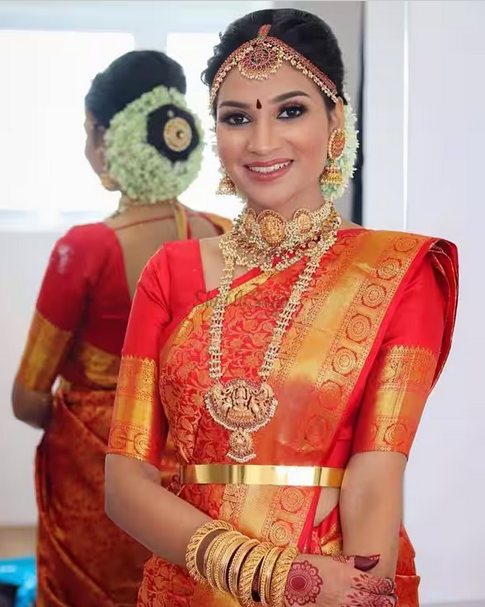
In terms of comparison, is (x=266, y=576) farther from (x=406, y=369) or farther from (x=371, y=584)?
(x=406, y=369)

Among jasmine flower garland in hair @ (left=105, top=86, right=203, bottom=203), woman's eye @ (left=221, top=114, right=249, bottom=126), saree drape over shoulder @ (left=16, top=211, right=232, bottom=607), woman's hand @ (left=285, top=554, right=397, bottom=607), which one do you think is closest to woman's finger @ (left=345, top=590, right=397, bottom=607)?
woman's hand @ (left=285, top=554, right=397, bottom=607)

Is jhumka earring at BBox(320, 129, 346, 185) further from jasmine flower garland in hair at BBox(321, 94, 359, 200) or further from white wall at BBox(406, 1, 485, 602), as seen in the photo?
white wall at BBox(406, 1, 485, 602)

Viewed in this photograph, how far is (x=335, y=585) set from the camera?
146 cm

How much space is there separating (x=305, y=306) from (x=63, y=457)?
142cm

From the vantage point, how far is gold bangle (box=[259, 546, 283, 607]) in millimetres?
1467

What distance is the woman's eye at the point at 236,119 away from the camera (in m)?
1.75

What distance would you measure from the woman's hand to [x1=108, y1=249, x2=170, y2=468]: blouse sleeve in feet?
1.18

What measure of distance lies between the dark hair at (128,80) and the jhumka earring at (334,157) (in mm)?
1211

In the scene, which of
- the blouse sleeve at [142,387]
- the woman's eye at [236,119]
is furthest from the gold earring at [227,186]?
the blouse sleeve at [142,387]

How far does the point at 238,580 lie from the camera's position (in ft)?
4.89

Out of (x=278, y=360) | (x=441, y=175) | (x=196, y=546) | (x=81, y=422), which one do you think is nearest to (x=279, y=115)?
(x=278, y=360)

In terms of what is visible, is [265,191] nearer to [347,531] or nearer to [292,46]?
[292,46]

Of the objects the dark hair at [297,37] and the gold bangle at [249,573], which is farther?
the dark hair at [297,37]

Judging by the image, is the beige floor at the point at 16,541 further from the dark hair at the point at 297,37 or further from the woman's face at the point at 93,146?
the dark hair at the point at 297,37
